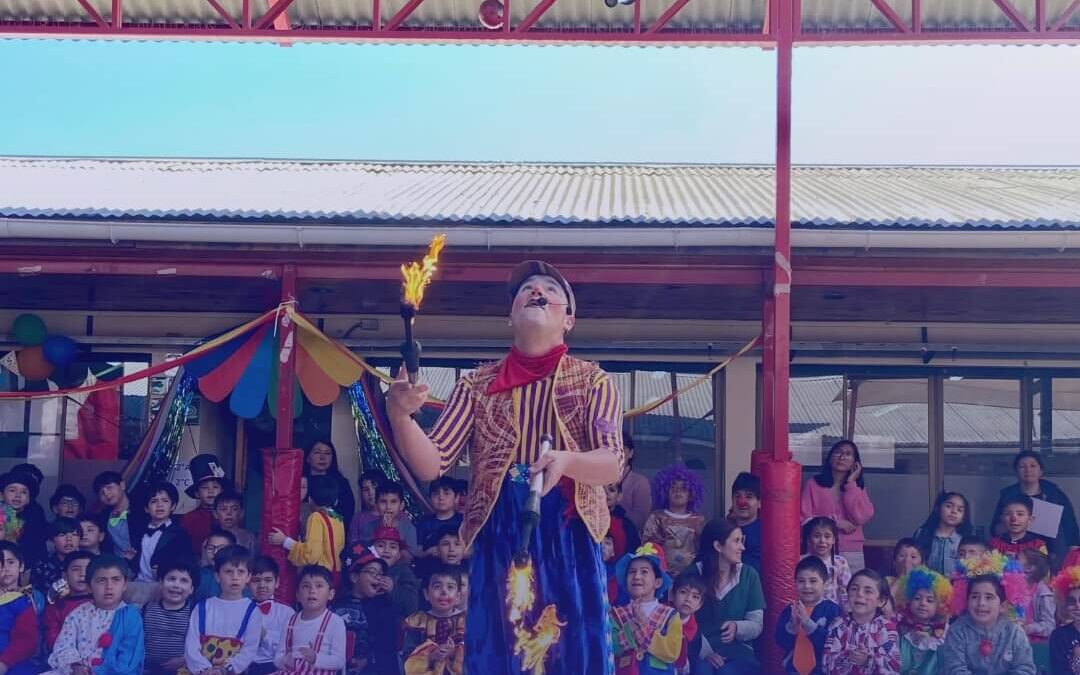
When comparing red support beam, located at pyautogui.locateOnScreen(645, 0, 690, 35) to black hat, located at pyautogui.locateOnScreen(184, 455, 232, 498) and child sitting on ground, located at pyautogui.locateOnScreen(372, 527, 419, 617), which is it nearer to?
child sitting on ground, located at pyautogui.locateOnScreen(372, 527, 419, 617)

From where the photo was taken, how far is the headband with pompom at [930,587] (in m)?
6.01

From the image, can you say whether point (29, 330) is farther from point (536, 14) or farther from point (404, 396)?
point (404, 396)

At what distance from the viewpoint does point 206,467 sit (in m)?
7.52

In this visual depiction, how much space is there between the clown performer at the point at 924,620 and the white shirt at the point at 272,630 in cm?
308

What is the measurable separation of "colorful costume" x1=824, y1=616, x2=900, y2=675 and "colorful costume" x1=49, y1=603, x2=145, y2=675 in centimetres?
338

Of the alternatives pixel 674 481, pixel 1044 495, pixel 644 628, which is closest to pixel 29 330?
pixel 674 481

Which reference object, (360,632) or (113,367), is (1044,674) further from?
(113,367)

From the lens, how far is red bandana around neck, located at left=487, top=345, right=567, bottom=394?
331cm

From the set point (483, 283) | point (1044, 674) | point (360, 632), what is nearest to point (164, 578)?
point (360, 632)

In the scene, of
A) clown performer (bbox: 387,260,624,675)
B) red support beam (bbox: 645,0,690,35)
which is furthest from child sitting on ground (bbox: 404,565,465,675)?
red support beam (bbox: 645,0,690,35)

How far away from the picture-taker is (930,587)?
600 centimetres

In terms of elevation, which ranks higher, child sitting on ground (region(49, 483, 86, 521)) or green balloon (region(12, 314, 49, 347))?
green balloon (region(12, 314, 49, 347))

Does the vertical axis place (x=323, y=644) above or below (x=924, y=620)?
below

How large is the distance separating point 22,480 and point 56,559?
0.68m
